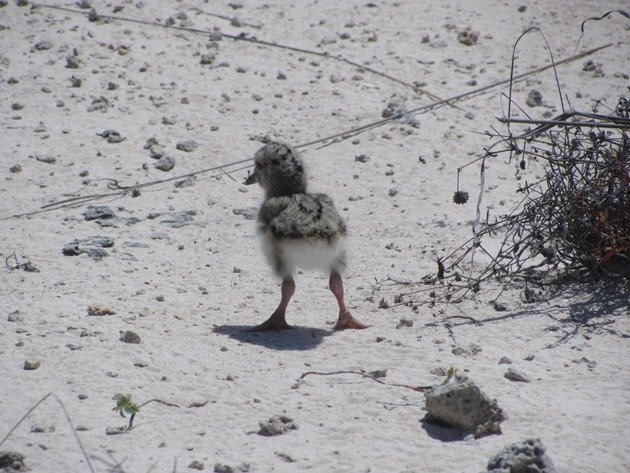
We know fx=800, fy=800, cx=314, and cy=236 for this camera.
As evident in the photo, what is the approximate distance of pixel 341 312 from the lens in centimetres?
657

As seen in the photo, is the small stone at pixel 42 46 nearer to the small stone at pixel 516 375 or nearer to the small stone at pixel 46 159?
the small stone at pixel 46 159

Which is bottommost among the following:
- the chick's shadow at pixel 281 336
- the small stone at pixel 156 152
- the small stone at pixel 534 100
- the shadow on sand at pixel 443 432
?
the chick's shadow at pixel 281 336

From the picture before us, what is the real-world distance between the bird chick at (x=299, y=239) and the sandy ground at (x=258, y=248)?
0.83ft

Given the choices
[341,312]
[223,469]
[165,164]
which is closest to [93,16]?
[165,164]

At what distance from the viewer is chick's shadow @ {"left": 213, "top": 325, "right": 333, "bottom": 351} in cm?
614

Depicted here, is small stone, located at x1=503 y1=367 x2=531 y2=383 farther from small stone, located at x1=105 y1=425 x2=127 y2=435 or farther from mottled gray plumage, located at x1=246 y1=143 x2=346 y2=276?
small stone, located at x1=105 y1=425 x2=127 y2=435

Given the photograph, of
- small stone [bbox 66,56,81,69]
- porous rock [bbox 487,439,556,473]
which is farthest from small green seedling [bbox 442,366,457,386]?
small stone [bbox 66,56,81,69]

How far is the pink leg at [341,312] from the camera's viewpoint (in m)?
6.52

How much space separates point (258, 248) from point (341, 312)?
1.77 m

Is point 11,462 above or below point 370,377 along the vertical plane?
below

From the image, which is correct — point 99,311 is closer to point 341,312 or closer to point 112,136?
point 341,312

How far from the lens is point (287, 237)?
6.32 metres

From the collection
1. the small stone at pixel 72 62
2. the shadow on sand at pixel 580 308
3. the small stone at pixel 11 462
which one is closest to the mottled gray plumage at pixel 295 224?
the shadow on sand at pixel 580 308

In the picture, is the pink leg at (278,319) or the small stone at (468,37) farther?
the small stone at (468,37)
